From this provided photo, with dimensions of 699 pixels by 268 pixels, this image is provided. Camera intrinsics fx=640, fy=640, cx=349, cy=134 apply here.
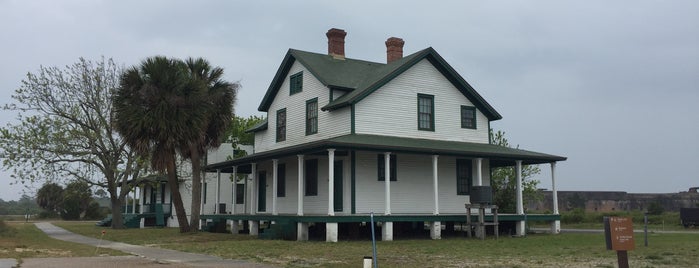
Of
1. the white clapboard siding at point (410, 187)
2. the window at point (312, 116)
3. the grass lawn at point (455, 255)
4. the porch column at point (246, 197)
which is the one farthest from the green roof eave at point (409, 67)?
the porch column at point (246, 197)

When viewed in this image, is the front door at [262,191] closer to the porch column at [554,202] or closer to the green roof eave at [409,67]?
the green roof eave at [409,67]

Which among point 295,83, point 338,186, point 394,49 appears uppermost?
point 394,49

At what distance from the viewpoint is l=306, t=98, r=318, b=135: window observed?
94.4ft

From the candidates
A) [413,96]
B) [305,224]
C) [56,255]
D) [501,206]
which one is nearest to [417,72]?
[413,96]

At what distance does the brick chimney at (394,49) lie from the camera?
3306 cm

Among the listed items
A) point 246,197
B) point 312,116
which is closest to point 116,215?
point 246,197

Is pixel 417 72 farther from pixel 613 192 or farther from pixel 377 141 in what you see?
pixel 613 192

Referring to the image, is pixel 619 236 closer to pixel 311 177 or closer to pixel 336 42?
pixel 311 177

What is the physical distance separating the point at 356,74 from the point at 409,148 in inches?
264

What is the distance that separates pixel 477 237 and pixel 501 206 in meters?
10.0

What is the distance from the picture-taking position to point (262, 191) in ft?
109

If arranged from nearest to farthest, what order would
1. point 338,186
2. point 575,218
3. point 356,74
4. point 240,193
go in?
point 338,186, point 356,74, point 240,193, point 575,218

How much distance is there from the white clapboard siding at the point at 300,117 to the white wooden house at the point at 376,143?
0.05 meters

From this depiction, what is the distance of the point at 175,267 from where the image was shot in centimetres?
1434
